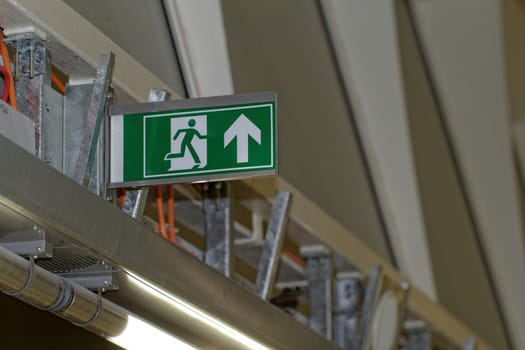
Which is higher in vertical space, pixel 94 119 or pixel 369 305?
pixel 369 305

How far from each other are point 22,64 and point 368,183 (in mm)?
3084

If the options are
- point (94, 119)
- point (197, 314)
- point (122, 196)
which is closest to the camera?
point (94, 119)

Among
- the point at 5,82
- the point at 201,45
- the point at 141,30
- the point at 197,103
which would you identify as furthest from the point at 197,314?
the point at 201,45

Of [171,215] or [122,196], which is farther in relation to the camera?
[171,215]

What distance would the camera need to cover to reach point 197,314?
3.88 metres

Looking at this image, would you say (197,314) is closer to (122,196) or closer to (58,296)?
(122,196)

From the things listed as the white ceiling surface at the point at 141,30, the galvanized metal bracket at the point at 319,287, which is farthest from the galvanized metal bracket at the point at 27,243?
the galvanized metal bracket at the point at 319,287

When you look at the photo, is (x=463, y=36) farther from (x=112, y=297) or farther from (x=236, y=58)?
(x=112, y=297)

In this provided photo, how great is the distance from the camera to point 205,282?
3910mm

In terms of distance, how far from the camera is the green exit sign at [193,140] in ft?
11.9

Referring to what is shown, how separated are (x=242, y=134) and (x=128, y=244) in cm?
44

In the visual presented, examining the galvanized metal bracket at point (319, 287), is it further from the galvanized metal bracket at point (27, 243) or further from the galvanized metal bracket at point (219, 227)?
the galvanized metal bracket at point (27, 243)

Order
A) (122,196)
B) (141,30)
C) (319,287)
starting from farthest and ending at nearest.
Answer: (319,287) → (141,30) → (122,196)

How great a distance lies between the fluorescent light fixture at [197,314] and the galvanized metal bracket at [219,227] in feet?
1.65
